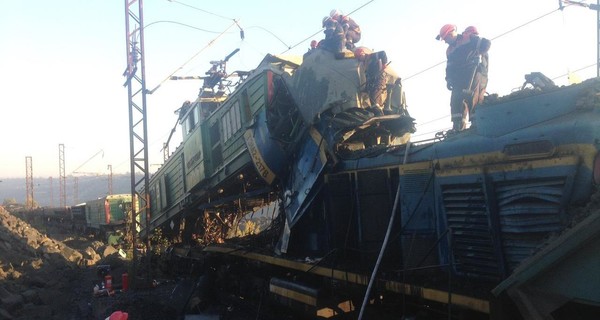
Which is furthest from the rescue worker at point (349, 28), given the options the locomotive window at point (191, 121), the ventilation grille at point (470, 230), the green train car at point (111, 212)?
the green train car at point (111, 212)

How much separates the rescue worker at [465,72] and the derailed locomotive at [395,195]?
0.75 m

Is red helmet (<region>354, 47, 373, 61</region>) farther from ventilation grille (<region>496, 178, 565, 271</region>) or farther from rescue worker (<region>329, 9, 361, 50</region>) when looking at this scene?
ventilation grille (<region>496, 178, 565, 271</region>)

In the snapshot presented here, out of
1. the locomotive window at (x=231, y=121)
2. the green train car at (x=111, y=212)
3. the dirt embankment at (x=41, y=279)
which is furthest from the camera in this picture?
the green train car at (x=111, y=212)

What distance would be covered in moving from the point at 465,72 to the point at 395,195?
2.04 m

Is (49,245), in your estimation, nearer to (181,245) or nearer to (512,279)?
(181,245)

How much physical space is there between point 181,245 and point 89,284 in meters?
2.68

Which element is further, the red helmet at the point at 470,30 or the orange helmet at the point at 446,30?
the orange helmet at the point at 446,30

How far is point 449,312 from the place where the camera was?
12.3 feet

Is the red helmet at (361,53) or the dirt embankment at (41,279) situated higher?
the red helmet at (361,53)

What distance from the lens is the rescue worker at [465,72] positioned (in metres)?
5.83

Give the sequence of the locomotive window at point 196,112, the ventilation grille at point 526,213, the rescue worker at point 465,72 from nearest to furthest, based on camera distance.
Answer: the ventilation grille at point 526,213, the rescue worker at point 465,72, the locomotive window at point 196,112

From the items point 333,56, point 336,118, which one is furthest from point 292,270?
point 333,56

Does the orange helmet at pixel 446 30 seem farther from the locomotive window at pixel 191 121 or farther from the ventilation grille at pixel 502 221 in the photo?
the locomotive window at pixel 191 121

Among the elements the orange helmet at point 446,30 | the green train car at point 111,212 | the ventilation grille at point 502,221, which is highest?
the orange helmet at point 446,30
